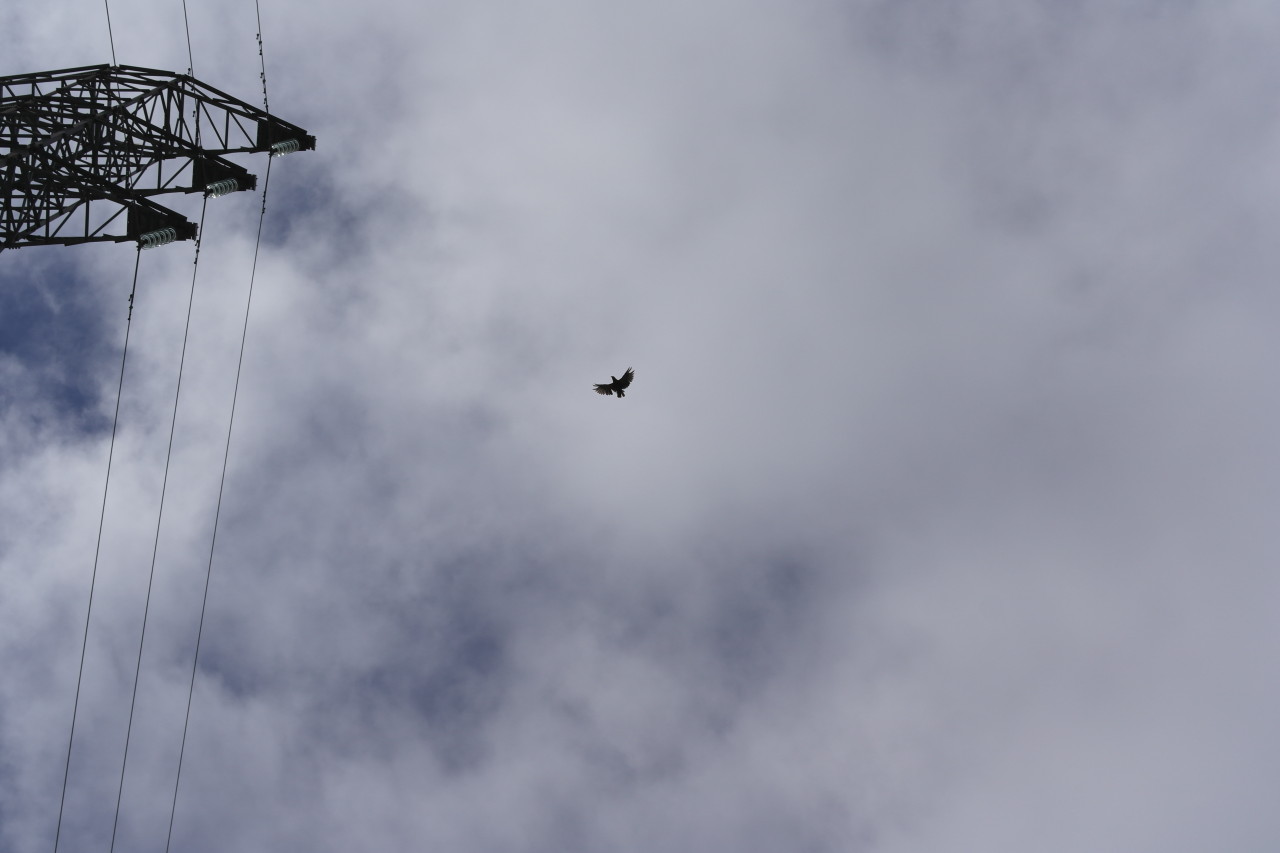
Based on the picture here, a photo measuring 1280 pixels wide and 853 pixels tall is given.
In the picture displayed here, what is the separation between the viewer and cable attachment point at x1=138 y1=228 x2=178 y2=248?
30125 mm

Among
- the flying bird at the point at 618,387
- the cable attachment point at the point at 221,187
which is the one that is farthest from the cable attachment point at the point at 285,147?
the flying bird at the point at 618,387

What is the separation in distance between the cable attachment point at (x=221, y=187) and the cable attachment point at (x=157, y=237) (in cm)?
269

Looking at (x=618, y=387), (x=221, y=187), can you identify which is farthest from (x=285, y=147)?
(x=618, y=387)

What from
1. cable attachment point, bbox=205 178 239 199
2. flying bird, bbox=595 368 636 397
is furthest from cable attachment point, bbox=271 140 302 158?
flying bird, bbox=595 368 636 397

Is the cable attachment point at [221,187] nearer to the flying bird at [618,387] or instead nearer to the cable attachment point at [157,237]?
the cable attachment point at [157,237]

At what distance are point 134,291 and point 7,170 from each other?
5024 mm

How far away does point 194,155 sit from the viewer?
3086 centimetres

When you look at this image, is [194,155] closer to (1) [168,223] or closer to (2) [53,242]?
(1) [168,223]

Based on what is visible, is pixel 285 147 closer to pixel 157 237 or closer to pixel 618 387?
pixel 157 237

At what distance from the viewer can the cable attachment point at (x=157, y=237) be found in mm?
30125

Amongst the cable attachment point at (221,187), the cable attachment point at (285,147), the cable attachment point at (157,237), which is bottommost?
the cable attachment point at (157,237)

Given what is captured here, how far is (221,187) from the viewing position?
32.6m

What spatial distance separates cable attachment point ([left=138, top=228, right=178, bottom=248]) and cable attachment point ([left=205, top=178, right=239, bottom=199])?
8.82 ft

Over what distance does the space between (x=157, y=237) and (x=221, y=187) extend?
10.7 feet
